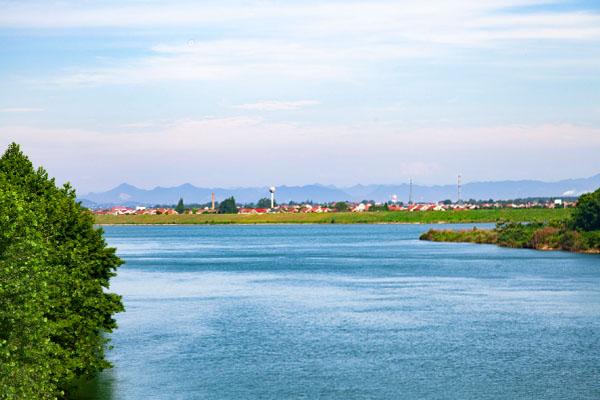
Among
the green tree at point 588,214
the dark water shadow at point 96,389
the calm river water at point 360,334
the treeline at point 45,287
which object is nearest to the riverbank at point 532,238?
the green tree at point 588,214

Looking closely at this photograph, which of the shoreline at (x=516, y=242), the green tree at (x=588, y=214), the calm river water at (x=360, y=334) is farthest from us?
the shoreline at (x=516, y=242)

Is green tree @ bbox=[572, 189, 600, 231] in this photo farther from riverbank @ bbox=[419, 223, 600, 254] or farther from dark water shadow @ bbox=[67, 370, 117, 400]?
dark water shadow @ bbox=[67, 370, 117, 400]

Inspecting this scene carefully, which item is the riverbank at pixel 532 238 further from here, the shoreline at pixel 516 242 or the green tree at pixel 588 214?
the green tree at pixel 588 214

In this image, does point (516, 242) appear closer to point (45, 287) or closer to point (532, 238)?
point (532, 238)

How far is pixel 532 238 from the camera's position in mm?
154875

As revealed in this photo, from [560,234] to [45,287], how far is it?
122 meters

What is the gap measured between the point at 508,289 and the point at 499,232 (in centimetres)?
8166

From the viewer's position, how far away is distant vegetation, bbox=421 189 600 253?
135750 millimetres

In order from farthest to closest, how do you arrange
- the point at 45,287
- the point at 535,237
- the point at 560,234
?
1. the point at 535,237
2. the point at 560,234
3. the point at 45,287

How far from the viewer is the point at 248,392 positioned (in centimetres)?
4700

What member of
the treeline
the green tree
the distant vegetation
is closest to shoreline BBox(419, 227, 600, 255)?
the distant vegetation

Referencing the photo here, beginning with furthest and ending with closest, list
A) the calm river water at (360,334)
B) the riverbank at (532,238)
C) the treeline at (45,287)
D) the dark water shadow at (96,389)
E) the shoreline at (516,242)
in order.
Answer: the shoreline at (516,242) → the riverbank at (532,238) → the calm river water at (360,334) → the dark water shadow at (96,389) → the treeline at (45,287)

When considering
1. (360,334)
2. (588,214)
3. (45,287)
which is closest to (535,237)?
(588,214)

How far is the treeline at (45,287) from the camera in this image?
31681 mm
